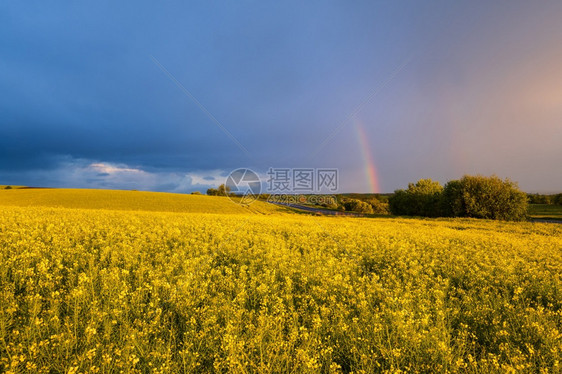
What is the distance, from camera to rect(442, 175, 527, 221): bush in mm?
39875

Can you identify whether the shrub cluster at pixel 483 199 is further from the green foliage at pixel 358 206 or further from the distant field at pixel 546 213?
the green foliage at pixel 358 206

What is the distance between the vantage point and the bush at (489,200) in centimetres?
3988

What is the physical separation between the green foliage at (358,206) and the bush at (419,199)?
11.0m

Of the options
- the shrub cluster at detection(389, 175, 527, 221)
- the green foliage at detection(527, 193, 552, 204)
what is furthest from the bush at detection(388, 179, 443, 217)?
the green foliage at detection(527, 193, 552, 204)

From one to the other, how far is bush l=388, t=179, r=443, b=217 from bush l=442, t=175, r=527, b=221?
7.72 metres

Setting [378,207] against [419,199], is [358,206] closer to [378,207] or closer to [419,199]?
[378,207]

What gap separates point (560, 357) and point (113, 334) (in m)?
6.80

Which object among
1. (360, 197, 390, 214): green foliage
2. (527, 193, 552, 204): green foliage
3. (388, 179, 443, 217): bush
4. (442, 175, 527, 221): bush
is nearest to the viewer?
(442, 175, 527, 221): bush

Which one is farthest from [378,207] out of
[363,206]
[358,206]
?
[358,206]

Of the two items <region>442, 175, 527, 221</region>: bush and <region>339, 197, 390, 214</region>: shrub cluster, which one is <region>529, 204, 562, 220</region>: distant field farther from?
<region>339, 197, 390, 214</region>: shrub cluster

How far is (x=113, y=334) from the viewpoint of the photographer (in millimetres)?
3918

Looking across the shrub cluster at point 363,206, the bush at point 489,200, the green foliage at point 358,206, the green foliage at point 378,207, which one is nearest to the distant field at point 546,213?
the bush at point 489,200

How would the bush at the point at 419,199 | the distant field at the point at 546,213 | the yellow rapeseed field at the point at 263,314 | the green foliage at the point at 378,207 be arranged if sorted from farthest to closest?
the green foliage at the point at 378,207, the bush at the point at 419,199, the distant field at the point at 546,213, the yellow rapeseed field at the point at 263,314

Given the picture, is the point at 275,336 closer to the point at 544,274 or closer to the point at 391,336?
the point at 391,336
